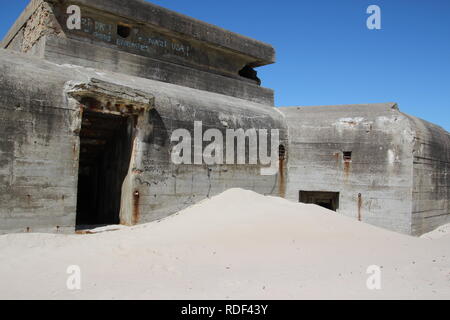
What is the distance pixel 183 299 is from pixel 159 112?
4573mm

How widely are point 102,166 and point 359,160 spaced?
6083mm

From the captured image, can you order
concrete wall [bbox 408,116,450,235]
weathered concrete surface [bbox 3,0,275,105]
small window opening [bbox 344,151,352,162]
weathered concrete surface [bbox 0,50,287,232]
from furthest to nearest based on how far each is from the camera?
small window opening [bbox 344,151,352,162], concrete wall [bbox 408,116,450,235], weathered concrete surface [bbox 3,0,275,105], weathered concrete surface [bbox 0,50,287,232]

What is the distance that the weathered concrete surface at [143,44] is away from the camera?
7.75m

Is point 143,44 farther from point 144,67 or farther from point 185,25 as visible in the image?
point 185,25

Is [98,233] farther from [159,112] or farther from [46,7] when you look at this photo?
[46,7]

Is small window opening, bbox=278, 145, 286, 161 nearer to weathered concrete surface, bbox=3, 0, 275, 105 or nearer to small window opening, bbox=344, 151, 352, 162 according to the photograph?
small window opening, bbox=344, 151, 352, 162

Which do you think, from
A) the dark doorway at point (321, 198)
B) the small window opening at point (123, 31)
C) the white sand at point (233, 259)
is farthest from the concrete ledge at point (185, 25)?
the white sand at point (233, 259)

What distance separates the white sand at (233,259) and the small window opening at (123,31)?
420cm

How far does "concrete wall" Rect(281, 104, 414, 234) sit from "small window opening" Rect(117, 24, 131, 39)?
450 cm

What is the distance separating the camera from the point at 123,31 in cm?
878

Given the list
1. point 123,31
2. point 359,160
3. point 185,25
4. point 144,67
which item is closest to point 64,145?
point 144,67

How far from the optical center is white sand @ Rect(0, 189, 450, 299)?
13.1 feet

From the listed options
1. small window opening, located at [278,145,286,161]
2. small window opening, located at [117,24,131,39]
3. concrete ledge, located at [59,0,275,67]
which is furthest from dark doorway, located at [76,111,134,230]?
small window opening, located at [278,145,286,161]
